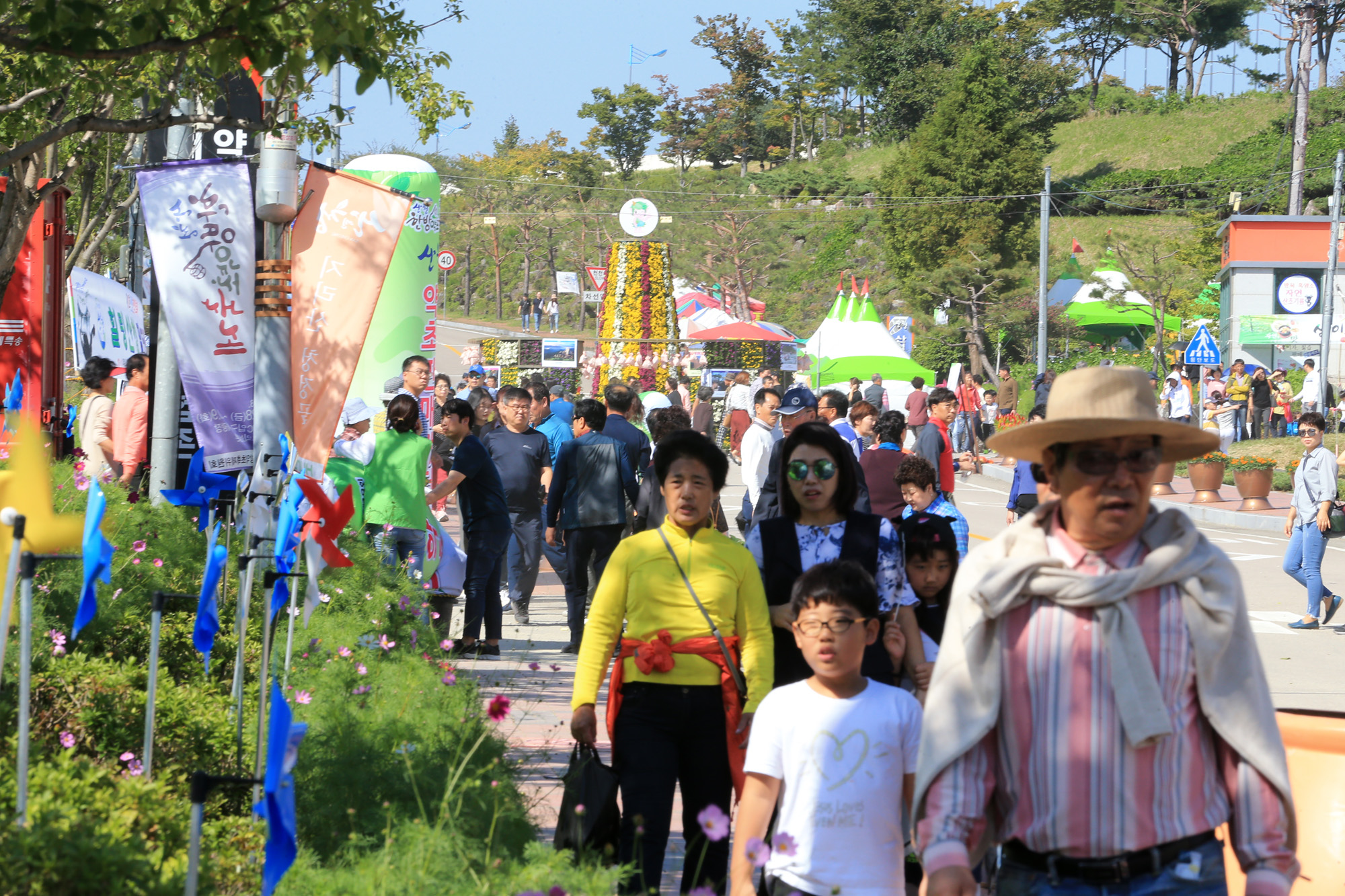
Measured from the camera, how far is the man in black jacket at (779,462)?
5.06 metres

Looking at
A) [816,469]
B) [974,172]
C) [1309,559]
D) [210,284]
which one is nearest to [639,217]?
[974,172]

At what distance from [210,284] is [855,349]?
98.9ft

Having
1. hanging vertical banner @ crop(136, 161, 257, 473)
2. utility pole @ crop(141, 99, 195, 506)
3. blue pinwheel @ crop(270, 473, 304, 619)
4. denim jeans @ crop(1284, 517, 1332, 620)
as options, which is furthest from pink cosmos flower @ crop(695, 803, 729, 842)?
denim jeans @ crop(1284, 517, 1332, 620)

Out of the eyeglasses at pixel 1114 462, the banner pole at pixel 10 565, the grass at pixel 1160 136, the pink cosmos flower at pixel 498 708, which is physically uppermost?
the grass at pixel 1160 136

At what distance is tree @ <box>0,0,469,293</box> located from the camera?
4.43 m

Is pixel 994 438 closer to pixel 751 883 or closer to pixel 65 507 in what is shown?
pixel 751 883

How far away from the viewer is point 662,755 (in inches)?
160

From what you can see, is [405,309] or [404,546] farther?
[405,309]

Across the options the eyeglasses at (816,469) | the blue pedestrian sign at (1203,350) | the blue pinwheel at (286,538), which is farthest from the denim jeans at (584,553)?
the blue pedestrian sign at (1203,350)

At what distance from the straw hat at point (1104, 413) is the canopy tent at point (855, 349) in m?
33.2

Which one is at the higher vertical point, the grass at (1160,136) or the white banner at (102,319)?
the grass at (1160,136)

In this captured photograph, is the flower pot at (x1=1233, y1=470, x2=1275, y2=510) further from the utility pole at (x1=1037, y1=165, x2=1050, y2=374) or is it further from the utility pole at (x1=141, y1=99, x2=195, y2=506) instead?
the utility pole at (x1=141, y1=99, x2=195, y2=506)

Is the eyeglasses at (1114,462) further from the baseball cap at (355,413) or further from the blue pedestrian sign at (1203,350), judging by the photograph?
the blue pedestrian sign at (1203,350)

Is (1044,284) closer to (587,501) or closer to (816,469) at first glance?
(587,501)
